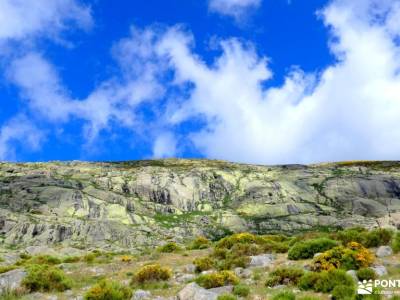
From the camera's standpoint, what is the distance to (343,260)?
21.3m

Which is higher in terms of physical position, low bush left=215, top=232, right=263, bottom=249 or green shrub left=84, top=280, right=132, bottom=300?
low bush left=215, top=232, right=263, bottom=249

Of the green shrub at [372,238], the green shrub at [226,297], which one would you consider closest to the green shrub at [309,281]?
the green shrub at [226,297]

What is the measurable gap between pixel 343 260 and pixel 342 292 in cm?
478

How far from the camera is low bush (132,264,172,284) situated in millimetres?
23047

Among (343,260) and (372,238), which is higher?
(372,238)

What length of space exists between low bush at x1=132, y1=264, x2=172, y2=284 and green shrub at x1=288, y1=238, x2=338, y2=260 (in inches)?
307

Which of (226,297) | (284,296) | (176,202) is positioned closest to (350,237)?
(284,296)

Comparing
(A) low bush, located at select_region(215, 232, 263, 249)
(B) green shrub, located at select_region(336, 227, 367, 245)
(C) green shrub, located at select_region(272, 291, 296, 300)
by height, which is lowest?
(C) green shrub, located at select_region(272, 291, 296, 300)

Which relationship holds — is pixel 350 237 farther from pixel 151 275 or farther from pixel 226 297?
pixel 226 297

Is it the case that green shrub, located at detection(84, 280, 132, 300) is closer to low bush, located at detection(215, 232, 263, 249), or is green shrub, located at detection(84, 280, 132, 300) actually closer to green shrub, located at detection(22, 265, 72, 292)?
green shrub, located at detection(22, 265, 72, 292)

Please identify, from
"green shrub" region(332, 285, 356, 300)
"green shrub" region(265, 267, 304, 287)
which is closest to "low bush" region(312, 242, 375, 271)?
"green shrub" region(265, 267, 304, 287)

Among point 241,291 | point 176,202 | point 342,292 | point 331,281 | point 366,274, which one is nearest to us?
point 342,292

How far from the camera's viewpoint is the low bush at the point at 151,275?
23.0 metres

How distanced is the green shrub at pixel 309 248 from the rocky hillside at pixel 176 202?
66.4m
